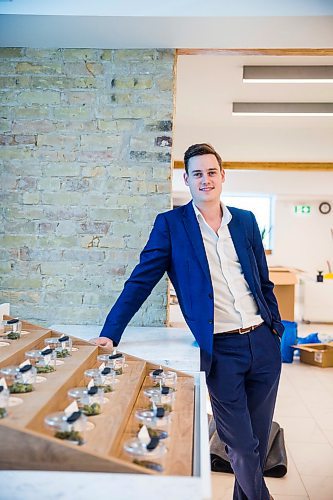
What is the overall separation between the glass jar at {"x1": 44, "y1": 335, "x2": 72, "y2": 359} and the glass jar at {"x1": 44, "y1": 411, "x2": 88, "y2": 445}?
2.35 feet

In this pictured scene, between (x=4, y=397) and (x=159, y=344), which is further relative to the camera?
(x=159, y=344)

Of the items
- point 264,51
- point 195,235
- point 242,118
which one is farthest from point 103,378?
point 242,118

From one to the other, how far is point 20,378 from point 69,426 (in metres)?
0.34

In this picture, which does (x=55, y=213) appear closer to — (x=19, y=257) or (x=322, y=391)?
(x=19, y=257)

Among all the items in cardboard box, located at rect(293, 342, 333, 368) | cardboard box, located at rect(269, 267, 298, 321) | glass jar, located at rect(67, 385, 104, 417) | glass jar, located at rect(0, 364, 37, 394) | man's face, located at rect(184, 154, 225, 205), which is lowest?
cardboard box, located at rect(293, 342, 333, 368)

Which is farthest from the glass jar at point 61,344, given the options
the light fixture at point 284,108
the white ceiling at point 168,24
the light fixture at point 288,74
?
the light fixture at point 284,108

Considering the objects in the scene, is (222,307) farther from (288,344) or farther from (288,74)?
(288,344)

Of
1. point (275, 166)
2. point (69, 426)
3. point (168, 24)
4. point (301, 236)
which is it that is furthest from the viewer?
point (301, 236)

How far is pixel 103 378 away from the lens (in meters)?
1.88

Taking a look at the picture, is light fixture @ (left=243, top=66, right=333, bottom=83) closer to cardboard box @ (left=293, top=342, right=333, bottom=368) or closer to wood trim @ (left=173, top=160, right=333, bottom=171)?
cardboard box @ (left=293, top=342, right=333, bottom=368)

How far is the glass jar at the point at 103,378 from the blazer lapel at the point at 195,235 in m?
0.77

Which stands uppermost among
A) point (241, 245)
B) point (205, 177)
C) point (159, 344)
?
point (205, 177)

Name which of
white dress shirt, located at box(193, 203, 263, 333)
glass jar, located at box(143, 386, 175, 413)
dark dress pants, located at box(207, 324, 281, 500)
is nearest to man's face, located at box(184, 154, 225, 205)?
white dress shirt, located at box(193, 203, 263, 333)

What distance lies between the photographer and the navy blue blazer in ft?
8.28
